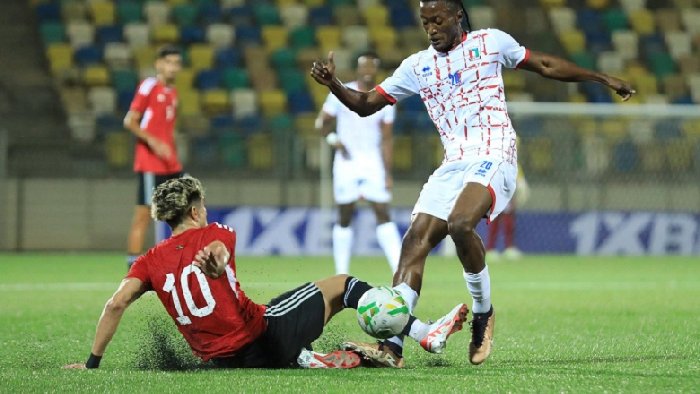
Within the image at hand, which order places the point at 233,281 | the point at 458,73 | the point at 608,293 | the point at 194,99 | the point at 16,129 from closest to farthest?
the point at 233,281
the point at 458,73
the point at 608,293
the point at 16,129
the point at 194,99

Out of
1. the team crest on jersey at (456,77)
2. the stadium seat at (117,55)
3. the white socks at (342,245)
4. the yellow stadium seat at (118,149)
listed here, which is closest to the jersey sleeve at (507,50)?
the team crest on jersey at (456,77)

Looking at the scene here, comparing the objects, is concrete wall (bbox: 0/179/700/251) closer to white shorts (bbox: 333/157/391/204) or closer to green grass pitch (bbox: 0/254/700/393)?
green grass pitch (bbox: 0/254/700/393)

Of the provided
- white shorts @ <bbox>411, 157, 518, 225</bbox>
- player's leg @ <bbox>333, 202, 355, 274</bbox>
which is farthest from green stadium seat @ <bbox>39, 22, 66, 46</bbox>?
white shorts @ <bbox>411, 157, 518, 225</bbox>

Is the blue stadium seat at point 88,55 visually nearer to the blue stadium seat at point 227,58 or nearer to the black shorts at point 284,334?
the blue stadium seat at point 227,58

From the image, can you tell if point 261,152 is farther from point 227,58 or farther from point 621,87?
point 621,87

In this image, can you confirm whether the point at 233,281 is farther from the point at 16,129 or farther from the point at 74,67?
the point at 74,67

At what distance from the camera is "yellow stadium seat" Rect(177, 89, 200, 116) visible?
2050 centimetres

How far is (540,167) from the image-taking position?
19.3 meters

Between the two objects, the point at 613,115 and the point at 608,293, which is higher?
the point at 613,115

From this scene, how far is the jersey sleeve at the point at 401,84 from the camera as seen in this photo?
6.91m

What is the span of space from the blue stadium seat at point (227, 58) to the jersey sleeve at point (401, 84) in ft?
48.5

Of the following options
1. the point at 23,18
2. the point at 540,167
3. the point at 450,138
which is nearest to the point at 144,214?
the point at 450,138

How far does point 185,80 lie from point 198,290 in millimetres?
15611

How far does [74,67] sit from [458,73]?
49.5ft
